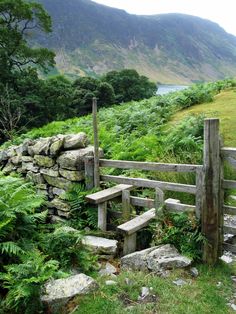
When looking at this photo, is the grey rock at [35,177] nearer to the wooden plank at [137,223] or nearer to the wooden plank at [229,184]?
the wooden plank at [137,223]

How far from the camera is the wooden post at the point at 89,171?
644 centimetres

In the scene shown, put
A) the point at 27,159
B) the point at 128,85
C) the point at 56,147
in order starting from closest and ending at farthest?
the point at 56,147 → the point at 27,159 → the point at 128,85

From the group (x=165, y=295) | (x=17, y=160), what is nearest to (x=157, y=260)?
(x=165, y=295)

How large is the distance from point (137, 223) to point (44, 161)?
2.68 m

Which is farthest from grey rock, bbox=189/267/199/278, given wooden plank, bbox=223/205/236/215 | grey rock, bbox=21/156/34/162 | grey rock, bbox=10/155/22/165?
grey rock, bbox=10/155/22/165

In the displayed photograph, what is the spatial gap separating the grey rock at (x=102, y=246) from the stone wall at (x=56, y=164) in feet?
3.77

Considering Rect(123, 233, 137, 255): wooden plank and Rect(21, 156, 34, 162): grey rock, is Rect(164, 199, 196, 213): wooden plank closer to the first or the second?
Rect(123, 233, 137, 255): wooden plank

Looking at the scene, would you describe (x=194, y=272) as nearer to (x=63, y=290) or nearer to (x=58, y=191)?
(x=63, y=290)

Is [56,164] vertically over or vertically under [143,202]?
over

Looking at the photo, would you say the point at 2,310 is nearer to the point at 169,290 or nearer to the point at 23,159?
the point at 169,290

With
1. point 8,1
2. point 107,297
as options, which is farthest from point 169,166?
point 8,1

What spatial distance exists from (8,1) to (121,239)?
2562 cm

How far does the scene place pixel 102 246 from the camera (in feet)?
17.6

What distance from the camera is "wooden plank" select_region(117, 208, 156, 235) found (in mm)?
5156
